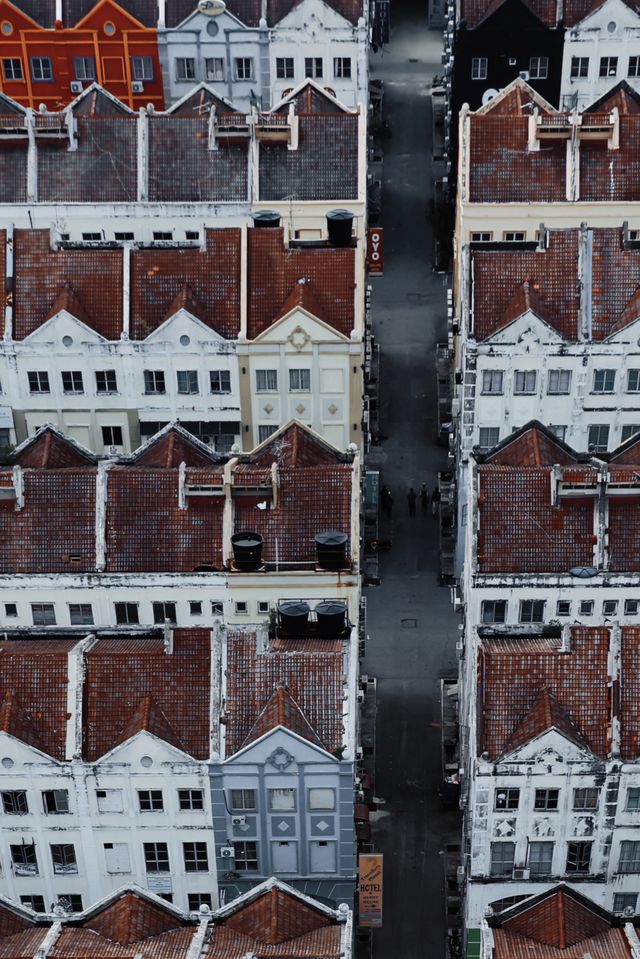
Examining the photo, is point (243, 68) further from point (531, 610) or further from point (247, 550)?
point (531, 610)

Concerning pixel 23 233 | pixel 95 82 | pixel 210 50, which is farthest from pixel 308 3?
pixel 23 233

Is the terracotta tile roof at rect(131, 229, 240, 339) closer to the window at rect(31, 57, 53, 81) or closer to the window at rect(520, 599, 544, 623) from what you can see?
the window at rect(520, 599, 544, 623)

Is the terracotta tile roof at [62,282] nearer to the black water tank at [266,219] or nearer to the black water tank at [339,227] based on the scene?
the black water tank at [266,219]

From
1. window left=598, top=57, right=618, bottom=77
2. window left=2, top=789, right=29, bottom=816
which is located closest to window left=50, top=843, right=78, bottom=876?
window left=2, top=789, right=29, bottom=816

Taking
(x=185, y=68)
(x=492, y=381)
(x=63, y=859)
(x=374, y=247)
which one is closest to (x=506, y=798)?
(x=63, y=859)

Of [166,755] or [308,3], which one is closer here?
[166,755]

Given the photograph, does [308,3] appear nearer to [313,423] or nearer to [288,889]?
[313,423]
